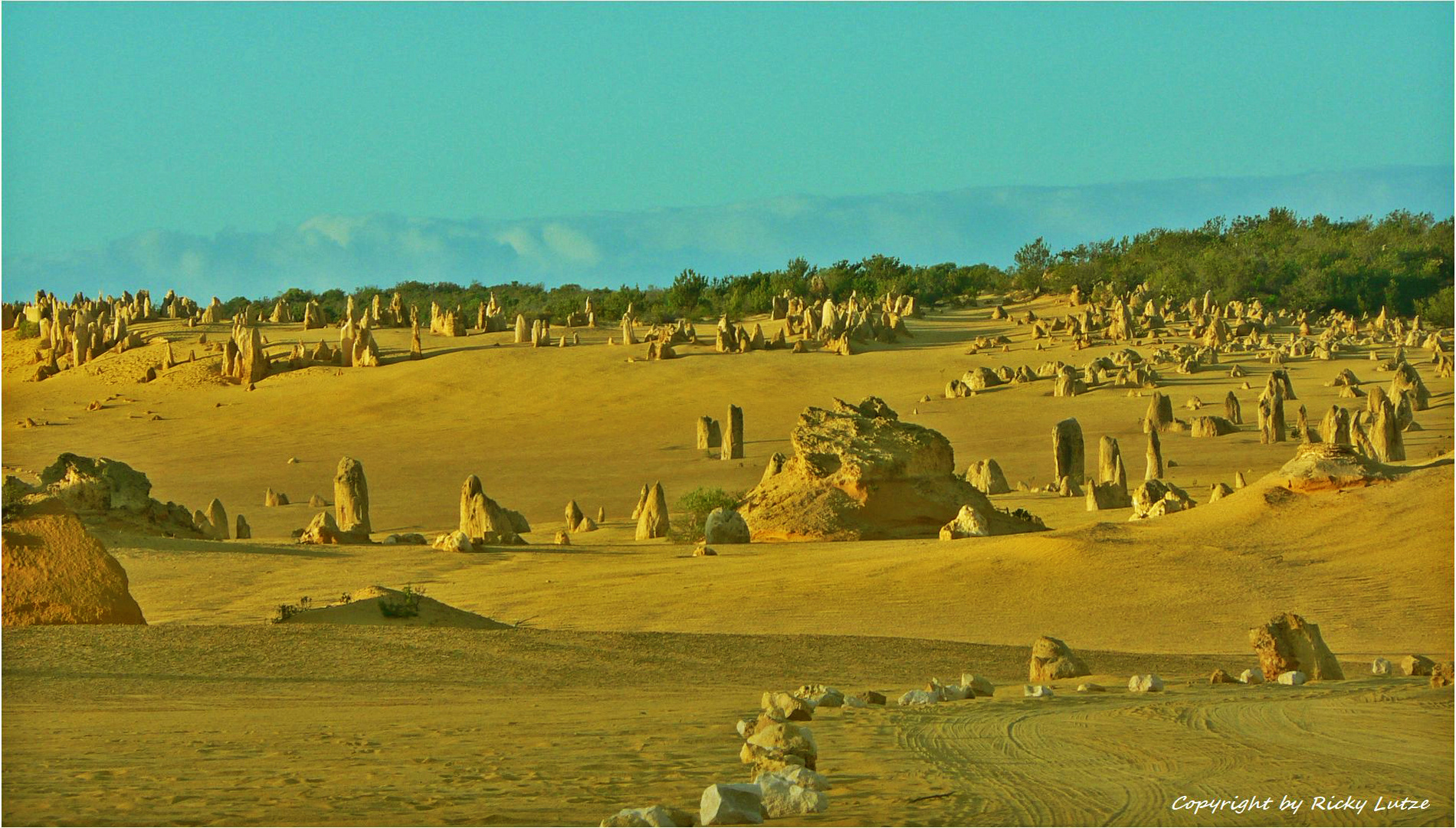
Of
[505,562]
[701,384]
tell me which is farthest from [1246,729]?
[701,384]

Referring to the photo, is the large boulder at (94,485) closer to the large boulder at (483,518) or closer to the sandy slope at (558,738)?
the large boulder at (483,518)

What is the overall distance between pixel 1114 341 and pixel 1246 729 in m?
38.9

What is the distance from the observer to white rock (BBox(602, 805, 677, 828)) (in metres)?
4.45

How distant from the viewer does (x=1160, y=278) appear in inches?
2291

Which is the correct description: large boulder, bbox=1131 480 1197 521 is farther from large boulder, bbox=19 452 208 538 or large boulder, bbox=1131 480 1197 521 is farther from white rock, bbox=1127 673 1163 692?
large boulder, bbox=19 452 208 538

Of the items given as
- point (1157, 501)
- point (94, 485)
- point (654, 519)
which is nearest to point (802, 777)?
point (94, 485)

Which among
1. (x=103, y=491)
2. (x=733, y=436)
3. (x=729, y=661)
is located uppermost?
(x=733, y=436)

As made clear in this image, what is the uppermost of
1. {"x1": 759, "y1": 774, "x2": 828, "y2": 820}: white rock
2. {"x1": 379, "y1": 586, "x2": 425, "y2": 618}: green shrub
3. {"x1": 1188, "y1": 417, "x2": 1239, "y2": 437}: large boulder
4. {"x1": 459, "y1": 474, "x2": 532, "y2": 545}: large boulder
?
{"x1": 1188, "y1": 417, "x2": 1239, "y2": 437}: large boulder

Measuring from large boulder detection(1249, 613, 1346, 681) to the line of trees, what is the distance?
44184 mm

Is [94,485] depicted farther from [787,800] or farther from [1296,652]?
[787,800]

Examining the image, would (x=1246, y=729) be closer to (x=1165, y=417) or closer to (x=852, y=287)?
(x=1165, y=417)

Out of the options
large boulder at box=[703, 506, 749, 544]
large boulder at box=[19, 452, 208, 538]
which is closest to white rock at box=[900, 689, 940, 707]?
large boulder at box=[703, 506, 749, 544]

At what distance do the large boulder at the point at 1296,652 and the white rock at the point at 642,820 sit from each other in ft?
17.9

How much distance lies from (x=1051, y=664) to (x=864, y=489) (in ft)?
31.0
